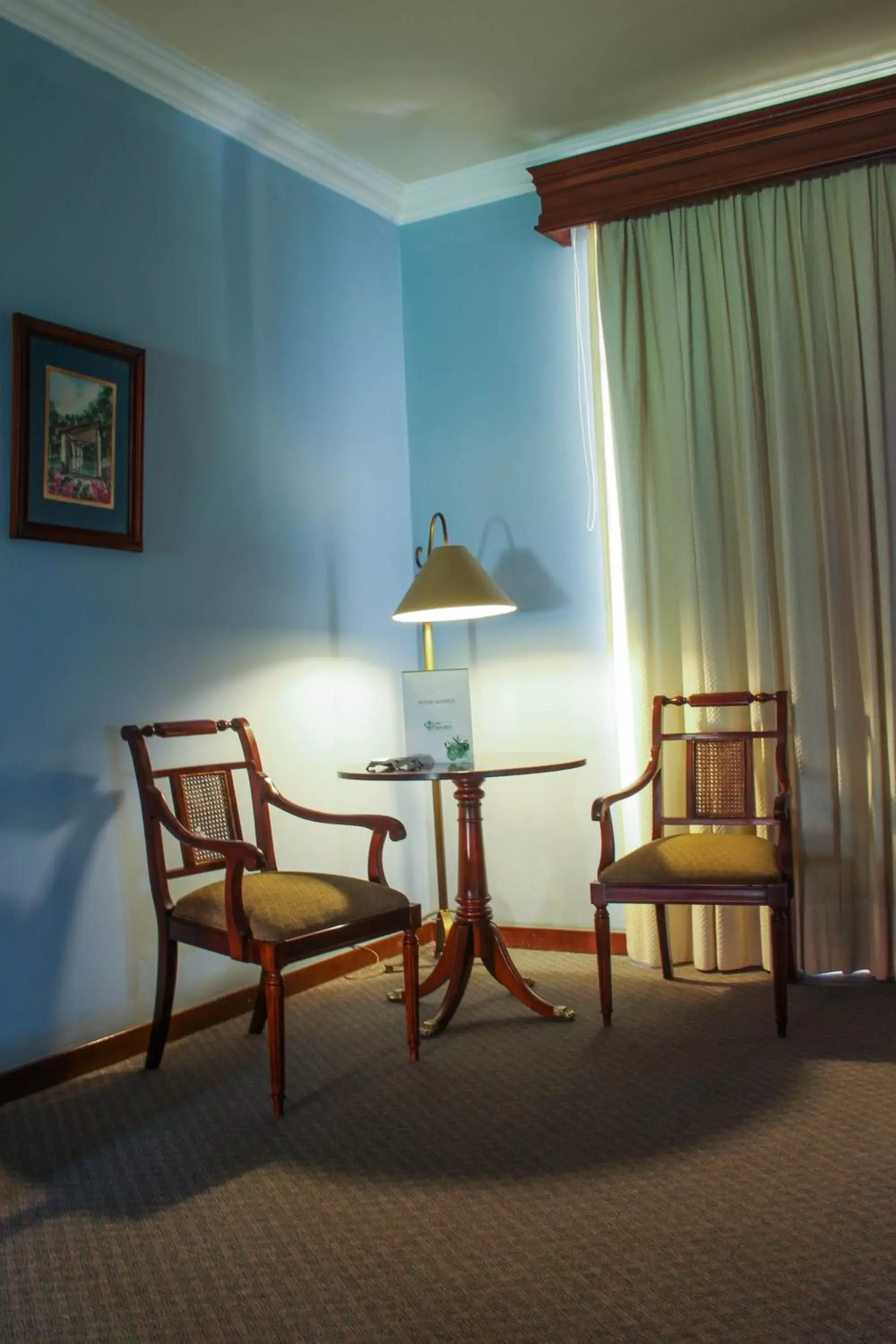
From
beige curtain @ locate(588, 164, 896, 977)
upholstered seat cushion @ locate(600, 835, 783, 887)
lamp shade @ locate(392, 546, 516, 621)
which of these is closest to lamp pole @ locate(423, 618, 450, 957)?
lamp shade @ locate(392, 546, 516, 621)

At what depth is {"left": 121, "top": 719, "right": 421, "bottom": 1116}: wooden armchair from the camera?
2.68 meters

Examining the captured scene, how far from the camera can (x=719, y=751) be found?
365 centimetres

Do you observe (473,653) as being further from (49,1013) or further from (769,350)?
(49,1013)

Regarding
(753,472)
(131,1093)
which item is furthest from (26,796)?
(753,472)

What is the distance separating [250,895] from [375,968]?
125cm

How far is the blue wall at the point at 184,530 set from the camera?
9.68 ft

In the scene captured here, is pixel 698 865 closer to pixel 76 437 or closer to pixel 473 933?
pixel 473 933

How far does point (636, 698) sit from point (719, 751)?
358 mm

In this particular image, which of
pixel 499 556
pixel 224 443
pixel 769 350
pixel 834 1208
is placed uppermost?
pixel 769 350

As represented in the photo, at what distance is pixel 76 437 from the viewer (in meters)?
3.07

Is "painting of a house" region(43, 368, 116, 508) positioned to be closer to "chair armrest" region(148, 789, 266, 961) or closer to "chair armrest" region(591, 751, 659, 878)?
"chair armrest" region(148, 789, 266, 961)

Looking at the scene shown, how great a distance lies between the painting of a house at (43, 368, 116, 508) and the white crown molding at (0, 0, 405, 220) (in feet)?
3.04

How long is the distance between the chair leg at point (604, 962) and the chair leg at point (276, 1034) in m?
0.98

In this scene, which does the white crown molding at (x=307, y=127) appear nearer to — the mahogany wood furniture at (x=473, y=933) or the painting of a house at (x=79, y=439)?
the painting of a house at (x=79, y=439)
